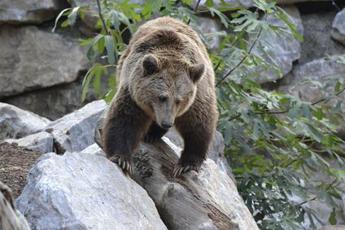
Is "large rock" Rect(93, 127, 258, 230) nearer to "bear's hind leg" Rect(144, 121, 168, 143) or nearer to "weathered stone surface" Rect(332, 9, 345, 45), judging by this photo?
"bear's hind leg" Rect(144, 121, 168, 143)

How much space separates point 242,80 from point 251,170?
0.97 metres

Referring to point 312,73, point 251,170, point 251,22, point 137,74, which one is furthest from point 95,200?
point 312,73

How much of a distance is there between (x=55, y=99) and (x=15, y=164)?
464 cm

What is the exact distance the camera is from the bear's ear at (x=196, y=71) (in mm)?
5477

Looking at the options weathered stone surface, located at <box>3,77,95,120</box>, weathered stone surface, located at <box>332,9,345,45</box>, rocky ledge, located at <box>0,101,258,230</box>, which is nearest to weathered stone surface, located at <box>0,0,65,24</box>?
weathered stone surface, located at <box>3,77,95,120</box>

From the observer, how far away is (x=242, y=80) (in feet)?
24.6

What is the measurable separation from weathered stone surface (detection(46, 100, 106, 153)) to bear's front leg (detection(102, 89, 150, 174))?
155cm

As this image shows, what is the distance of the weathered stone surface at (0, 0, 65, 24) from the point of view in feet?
34.0

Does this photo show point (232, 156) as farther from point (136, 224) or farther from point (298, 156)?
point (136, 224)

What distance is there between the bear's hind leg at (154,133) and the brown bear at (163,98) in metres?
0.07

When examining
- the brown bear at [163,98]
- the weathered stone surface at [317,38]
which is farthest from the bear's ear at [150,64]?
the weathered stone surface at [317,38]

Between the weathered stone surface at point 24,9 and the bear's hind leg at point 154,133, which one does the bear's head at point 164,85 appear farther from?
the weathered stone surface at point 24,9

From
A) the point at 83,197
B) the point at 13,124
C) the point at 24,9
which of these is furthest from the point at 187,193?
the point at 24,9

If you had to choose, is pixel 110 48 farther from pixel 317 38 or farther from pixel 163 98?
pixel 317 38
